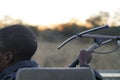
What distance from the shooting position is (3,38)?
387 cm

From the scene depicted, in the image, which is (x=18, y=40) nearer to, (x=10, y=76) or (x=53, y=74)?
(x=10, y=76)

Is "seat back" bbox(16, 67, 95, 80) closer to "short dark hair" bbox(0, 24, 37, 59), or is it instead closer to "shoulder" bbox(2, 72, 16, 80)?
"shoulder" bbox(2, 72, 16, 80)

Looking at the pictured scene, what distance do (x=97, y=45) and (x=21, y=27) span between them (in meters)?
0.67

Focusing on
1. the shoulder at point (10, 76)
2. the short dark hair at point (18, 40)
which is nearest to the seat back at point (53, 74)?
the shoulder at point (10, 76)

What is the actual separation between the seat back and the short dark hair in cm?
42

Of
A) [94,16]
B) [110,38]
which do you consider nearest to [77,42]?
[94,16]

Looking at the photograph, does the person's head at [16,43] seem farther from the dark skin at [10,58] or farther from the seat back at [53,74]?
the seat back at [53,74]

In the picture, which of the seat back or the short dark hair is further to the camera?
the short dark hair

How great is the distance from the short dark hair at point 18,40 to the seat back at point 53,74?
424 millimetres

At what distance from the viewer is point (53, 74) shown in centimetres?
345

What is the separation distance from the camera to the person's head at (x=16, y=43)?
3.83 metres

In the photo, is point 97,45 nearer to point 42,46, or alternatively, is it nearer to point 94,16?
point 42,46

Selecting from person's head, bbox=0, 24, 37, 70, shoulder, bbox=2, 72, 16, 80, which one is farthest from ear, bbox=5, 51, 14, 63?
shoulder, bbox=2, 72, 16, 80

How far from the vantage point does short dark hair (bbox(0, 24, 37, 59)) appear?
383cm
